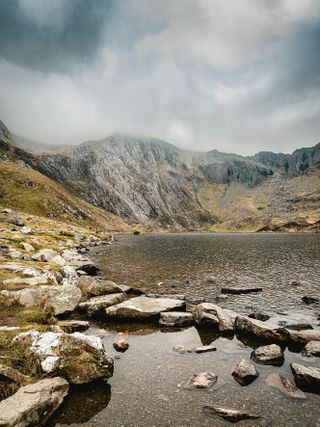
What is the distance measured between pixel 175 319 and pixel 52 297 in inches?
436

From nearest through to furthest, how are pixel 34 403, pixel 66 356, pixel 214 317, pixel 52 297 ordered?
pixel 34 403
pixel 66 356
pixel 214 317
pixel 52 297

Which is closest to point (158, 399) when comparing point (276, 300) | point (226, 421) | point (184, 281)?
point (226, 421)

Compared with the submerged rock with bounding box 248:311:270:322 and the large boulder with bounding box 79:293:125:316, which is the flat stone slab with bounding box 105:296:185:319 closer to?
the large boulder with bounding box 79:293:125:316

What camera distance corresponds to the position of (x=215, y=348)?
711 inches

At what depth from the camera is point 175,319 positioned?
896 inches

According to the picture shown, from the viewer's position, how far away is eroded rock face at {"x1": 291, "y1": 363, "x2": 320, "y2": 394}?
13.2 metres

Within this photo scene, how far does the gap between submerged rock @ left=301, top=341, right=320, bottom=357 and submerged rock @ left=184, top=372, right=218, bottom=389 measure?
23.2ft

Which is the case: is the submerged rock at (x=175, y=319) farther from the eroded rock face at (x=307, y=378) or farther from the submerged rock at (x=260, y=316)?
the eroded rock face at (x=307, y=378)

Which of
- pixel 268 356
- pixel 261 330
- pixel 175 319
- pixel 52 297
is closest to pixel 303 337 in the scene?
pixel 261 330

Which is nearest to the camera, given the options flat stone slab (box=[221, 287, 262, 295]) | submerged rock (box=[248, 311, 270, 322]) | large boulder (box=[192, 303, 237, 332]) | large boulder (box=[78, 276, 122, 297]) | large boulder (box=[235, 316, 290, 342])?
large boulder (box=[235, 316, 290, 342])

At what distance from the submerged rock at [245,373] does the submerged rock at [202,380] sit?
117 cm

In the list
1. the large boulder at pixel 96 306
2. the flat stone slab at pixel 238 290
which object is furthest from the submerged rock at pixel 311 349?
the flat stone slab at pixel 238 290

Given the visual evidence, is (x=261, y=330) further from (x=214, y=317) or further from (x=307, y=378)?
(x=307, y=378)

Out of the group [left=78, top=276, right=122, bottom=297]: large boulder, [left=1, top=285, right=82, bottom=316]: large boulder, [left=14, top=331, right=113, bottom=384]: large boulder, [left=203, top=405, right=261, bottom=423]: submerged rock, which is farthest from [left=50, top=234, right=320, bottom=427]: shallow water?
[left=78, top=276, right=122, bottom=297]: large boulder
